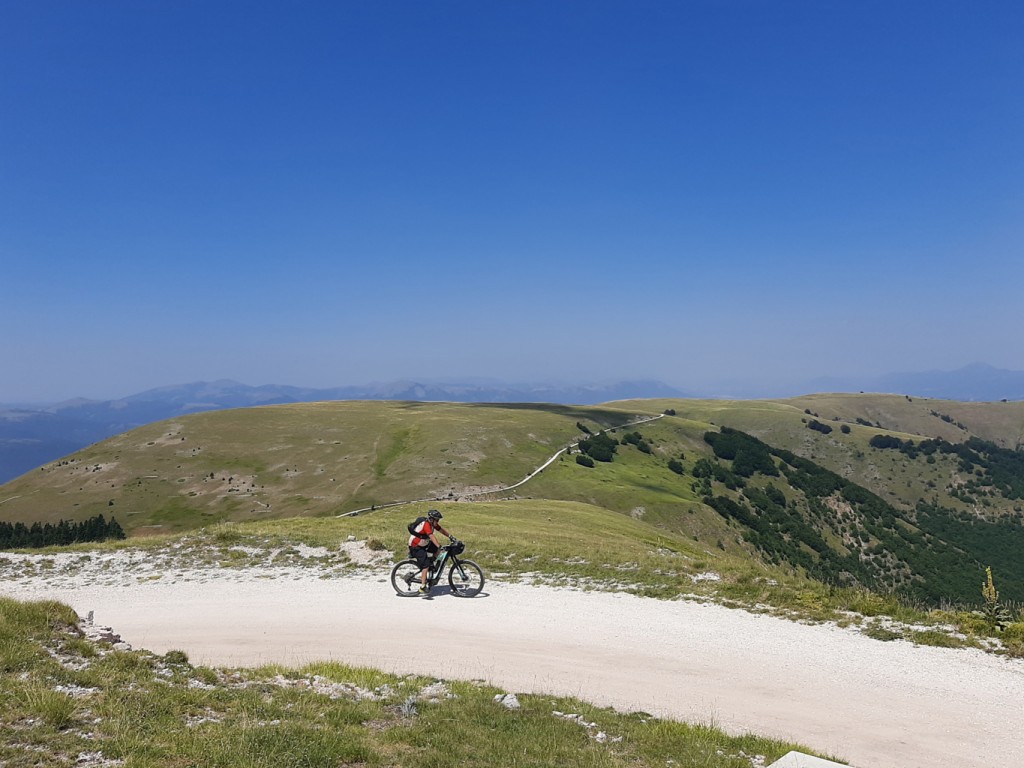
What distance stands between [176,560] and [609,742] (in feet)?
79.4

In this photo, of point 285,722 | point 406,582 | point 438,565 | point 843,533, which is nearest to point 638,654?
point 438,565

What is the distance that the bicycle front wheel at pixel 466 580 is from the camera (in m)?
20.9

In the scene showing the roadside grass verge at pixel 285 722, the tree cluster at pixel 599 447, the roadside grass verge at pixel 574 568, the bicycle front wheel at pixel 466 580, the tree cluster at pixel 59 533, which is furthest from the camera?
the tree cluster at pixel 599 447

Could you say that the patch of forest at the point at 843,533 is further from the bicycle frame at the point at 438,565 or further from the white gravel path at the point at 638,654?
the bicycle frame at the point at 438,565

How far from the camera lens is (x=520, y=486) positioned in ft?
292

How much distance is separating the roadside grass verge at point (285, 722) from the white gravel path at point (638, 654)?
155 cm

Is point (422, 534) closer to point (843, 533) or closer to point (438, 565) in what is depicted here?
point (438, 565)

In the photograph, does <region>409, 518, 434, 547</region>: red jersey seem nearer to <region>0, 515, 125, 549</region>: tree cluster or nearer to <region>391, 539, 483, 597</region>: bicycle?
<region>391, 539, 483, 597</region>: bicycle

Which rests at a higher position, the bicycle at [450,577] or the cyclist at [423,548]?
the cyclist at [423,548]

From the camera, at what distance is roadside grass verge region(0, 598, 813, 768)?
8.30 metres

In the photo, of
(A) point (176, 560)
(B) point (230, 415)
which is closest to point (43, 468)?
(B) point (230, 415)

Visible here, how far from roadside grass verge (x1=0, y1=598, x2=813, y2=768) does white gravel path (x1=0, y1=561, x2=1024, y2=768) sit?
155cm

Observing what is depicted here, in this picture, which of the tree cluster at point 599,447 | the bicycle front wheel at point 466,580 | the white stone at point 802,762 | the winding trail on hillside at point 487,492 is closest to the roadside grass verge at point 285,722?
the white stone at point 802,762

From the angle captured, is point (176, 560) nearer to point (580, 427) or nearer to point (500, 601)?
point (500, 601)
